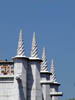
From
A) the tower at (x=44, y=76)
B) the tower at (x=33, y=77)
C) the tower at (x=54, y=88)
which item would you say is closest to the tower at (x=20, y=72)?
the tower at (x=33, y=77)

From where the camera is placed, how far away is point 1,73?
28625 millimetres

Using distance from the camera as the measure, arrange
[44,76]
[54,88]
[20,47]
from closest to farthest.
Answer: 1. [20,47]
2. [44,76]
3. [54,88]

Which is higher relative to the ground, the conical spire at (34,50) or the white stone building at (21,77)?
the conical spire at (34,50)

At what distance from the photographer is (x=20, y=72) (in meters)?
28.1

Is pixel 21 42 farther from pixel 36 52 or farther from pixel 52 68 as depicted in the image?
pixel 52 68

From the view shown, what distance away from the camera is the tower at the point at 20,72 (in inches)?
1100

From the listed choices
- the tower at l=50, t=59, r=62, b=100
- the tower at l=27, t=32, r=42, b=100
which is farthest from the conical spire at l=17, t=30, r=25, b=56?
the tower at l=50, t=59, r=62, b=100

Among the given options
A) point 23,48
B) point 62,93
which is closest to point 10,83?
point 23,48

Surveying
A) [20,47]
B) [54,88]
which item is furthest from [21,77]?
[54,88]

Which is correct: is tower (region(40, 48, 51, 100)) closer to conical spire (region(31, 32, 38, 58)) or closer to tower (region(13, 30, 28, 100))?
conical spire (region(31, 32, 38, 58))

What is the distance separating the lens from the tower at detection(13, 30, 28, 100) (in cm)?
2794

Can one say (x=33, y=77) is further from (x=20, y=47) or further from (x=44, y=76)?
(x=44, y=76)

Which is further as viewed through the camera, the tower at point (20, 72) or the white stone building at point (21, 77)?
the white stone building at point (21, 77)

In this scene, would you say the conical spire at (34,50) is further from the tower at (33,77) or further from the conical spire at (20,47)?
the conical spire at (20,47)
